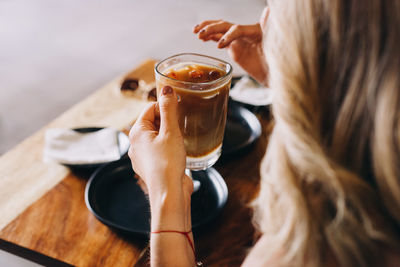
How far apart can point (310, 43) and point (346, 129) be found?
0.35 ft

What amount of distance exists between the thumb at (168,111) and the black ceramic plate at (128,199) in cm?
19

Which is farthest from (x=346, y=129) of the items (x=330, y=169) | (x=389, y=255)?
(x=389, y=255)

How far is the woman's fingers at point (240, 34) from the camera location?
2.85ft

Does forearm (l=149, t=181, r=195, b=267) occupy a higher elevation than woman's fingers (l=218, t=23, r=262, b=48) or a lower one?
lower

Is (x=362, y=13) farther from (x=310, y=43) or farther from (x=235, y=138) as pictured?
(x=235, y=138)

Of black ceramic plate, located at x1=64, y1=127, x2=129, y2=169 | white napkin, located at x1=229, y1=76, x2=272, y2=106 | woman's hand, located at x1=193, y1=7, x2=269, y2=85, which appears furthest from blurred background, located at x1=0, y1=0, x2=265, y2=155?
woman's hand, located at x1=193, y1=7, x2=269, y2=85

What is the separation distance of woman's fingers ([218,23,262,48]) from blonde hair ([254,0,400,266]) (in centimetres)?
38

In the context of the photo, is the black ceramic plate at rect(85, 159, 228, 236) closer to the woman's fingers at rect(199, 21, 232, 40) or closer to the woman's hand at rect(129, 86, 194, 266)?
the woman's hand at rect(129, 86, 194, 266)

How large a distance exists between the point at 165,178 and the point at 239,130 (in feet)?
1.51

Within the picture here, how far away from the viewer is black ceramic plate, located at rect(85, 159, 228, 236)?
2.39ft

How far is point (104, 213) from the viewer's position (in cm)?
76

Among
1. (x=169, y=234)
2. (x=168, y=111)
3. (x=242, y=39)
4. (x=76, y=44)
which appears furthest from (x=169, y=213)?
(x=76, y=44)

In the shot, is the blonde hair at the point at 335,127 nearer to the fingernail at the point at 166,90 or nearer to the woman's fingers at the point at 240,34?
the fingernail at the point at 166,90

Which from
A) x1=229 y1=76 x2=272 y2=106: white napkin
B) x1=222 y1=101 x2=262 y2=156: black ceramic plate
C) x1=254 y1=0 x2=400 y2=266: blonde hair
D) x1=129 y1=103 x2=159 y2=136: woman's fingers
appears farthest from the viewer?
x1=229 y1=76 x2=272 y2=106: white napkin
